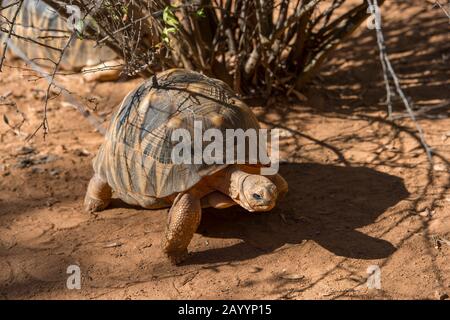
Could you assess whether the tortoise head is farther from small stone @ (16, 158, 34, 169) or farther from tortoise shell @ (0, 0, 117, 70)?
tortoise shell @ (0, 0, 117, 70)

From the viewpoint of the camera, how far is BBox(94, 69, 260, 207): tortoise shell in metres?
4.84

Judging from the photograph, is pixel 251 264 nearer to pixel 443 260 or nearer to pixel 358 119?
pixel 443 260

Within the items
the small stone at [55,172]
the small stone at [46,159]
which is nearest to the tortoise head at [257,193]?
the small stone at [55,172]

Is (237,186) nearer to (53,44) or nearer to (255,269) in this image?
(255,269)

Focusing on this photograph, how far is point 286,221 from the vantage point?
16.9 ft

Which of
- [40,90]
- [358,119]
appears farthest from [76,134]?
[358,119]

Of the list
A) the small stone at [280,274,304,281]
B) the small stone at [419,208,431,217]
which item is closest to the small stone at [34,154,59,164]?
the small stone at [280,274,304,281]

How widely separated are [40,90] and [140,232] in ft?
10.6

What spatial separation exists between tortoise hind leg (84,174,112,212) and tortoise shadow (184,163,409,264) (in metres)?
0.81

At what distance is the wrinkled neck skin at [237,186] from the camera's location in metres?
4.70

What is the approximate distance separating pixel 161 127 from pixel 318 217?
1.40 meters

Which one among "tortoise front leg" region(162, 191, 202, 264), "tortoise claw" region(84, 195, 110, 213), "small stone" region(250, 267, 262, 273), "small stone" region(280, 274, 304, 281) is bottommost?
"small stone" region(280, 274, 304, 281)

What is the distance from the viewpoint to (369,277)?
441 centimetres

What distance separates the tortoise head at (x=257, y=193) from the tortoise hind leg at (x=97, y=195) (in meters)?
1.26
